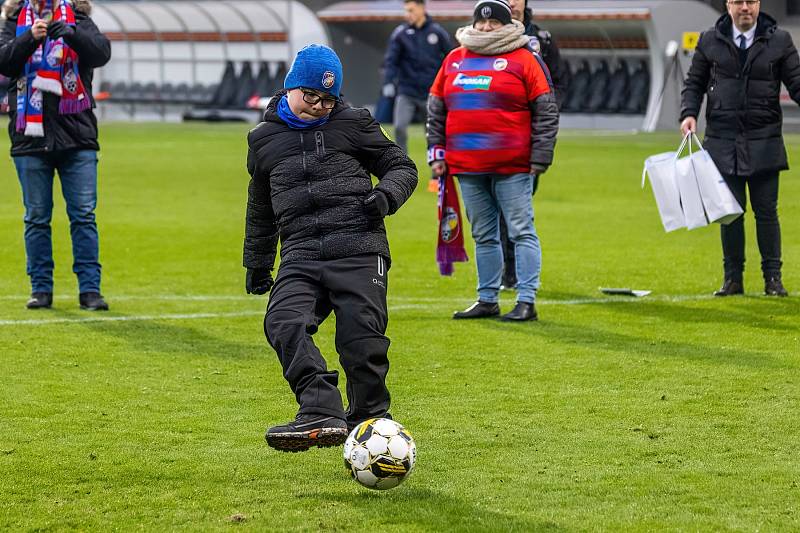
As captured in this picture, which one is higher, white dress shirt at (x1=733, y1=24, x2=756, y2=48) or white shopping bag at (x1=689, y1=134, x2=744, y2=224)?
white dress shirt at (x1=733, y1=24, x2=756, y2=48)

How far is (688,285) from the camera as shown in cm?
1127

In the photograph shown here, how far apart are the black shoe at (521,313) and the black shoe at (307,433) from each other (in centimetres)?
418

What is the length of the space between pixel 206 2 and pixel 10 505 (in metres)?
39.9

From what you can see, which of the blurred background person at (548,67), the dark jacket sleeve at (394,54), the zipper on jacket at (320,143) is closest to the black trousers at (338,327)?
the zipper on jacket at (320,143)

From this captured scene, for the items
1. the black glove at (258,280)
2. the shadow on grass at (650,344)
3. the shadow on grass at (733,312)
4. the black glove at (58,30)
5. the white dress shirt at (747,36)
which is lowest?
the shadow on grass at (733,312)

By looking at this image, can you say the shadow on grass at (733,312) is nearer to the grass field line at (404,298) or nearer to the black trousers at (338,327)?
the grass field line at (404,298)

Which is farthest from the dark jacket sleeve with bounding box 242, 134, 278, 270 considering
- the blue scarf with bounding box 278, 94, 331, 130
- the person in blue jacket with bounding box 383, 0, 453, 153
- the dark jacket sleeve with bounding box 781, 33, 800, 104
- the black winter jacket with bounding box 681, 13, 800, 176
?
the person in blue jacket with bounding box 383, 0, 453, 153

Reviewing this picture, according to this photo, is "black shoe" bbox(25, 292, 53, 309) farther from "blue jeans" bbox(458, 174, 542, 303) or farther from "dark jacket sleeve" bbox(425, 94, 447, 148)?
"blue jeans" bbox(458, 174, 542, 303)

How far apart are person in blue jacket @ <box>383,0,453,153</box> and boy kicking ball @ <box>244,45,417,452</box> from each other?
1187 cm

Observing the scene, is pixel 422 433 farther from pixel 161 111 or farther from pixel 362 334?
pixel 161 111

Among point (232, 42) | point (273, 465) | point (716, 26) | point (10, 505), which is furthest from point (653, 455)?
point (232, 42)

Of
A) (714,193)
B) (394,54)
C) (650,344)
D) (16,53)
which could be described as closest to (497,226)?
(714,193)

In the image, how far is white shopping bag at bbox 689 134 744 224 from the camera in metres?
10.0

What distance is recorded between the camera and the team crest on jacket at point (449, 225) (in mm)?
9852
